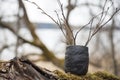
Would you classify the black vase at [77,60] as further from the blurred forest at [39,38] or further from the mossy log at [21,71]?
the blurred forest at [39,38]

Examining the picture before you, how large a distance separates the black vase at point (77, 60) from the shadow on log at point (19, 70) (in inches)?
16.4

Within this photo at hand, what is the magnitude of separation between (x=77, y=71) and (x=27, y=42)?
6458 mm

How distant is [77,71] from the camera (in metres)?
2.29

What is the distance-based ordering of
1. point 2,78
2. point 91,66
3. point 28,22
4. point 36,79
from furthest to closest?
point 91,66 < point 28,22 < point 36,79 < point 2,78

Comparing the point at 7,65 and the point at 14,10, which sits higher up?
the point at 14,10

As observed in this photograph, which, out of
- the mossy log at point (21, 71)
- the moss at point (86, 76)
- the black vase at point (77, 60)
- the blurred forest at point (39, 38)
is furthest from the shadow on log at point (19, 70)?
the blurred forest at point (39, 38)

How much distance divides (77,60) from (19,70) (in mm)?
557

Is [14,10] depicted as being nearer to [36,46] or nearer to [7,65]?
[36,46]

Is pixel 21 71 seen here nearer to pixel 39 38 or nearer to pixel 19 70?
pixel 19 70

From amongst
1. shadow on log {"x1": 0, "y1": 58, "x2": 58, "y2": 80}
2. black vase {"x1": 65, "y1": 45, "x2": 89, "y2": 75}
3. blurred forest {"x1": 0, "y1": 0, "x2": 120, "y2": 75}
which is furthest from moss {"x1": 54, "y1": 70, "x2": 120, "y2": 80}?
blurred forest {"x1": 0, "y1": 0, "x2": 120, "y2": 75}

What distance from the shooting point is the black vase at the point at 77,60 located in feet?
Answer: 7.51

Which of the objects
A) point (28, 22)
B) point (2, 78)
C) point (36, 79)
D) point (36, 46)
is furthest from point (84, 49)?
point (36, 46)

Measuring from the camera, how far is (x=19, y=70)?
184 centimetres

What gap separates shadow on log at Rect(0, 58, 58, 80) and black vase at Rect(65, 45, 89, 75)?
1.37 ft
